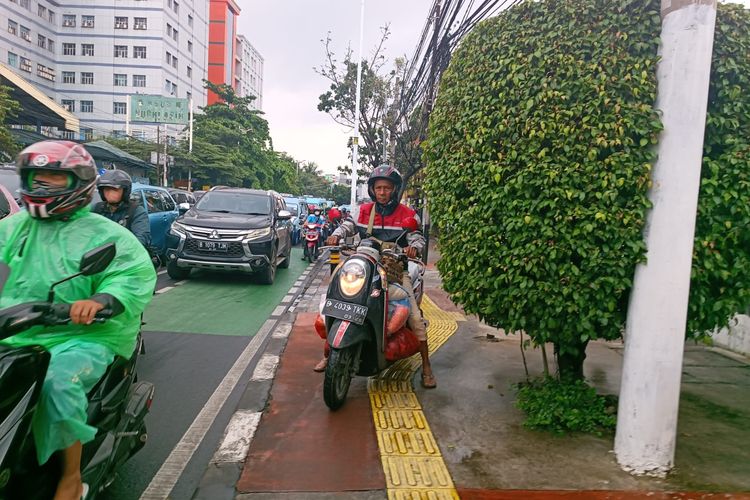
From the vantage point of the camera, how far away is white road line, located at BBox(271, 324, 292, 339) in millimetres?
6824

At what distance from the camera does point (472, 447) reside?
3.75 metres

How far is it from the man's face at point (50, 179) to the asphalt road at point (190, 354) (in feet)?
5.75

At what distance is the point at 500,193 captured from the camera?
376 centimetres

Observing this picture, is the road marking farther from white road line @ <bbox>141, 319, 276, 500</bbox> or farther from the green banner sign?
the green banner sign

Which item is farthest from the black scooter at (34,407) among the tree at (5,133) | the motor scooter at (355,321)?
the tree at (5,133)

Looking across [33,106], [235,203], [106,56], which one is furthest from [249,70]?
[235,203]

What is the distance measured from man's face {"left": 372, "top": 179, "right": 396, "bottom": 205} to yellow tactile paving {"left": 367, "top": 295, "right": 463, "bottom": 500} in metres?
1.68

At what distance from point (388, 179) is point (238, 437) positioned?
2466 millimetres

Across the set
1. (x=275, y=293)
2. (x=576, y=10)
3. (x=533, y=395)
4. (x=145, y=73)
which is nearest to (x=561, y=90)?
(x=576, y=10)

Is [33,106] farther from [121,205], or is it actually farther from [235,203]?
[121,205]

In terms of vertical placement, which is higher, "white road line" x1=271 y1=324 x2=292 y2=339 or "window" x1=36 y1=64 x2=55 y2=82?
"window" x1=36 y1=64 x2=55 y2=82

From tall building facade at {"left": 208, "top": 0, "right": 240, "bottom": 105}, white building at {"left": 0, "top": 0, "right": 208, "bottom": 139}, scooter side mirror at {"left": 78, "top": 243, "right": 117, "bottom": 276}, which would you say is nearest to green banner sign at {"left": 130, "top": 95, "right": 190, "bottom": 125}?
white building at {"left": 0, "top": 0, "right": 208, "bottom": 139}

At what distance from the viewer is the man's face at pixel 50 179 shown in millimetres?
2445

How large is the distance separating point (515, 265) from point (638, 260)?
726 millimetres
